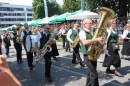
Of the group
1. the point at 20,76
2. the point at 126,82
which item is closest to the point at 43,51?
the point at 20,76

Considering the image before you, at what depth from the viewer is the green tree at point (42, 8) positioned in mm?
57656

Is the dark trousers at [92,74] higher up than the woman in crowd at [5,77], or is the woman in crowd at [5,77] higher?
the woman in crowd at [5,77]

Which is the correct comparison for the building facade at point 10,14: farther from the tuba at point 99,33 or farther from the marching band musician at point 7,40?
the tuba at point 99,33

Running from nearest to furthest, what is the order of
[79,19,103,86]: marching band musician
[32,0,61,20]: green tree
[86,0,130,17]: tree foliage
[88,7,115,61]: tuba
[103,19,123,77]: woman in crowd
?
[88,7,115,61]: tuba → [79,19,103,86]: marching band musician → [103,19,123,77]: woman in crowd → [86,0,130,17]: tree foliage → [32,0,61,20]: green tree

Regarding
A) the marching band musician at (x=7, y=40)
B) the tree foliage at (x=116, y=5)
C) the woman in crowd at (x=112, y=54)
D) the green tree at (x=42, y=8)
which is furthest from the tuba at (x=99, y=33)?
the green tree at (x=42, y=8)

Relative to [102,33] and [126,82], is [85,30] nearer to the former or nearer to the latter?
[102,33]

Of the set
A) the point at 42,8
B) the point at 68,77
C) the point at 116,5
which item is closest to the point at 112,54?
the point at 68,77

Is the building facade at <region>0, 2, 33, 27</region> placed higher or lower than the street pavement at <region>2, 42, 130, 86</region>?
higher

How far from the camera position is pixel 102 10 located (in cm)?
429

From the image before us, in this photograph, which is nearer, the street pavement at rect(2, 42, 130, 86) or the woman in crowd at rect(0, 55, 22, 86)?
the woman in crowd at rect(0, 55, 22, 86)

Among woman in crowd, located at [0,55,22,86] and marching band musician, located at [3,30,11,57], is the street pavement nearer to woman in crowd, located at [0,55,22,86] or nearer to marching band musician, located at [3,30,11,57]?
woman in crowd, located at [0,55,22,86]

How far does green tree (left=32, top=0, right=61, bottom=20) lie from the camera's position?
57.7 m

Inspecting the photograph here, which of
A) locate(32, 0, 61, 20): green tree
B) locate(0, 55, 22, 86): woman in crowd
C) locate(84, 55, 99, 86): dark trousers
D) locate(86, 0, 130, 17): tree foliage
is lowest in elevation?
locate(84, 55, 99, 86): dark trousers

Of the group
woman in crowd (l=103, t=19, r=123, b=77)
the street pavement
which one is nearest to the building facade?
the street pavement
